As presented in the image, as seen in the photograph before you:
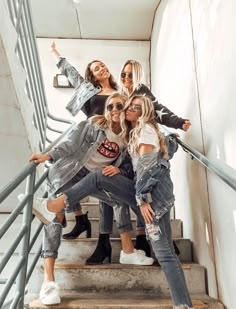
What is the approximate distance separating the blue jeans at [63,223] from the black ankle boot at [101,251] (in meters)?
0.11

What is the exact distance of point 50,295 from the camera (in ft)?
5.38

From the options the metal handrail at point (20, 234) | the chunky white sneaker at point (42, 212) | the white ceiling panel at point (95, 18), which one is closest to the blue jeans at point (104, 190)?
the chunky white sneaker at point (42, 212)

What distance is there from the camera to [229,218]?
1.66 meters

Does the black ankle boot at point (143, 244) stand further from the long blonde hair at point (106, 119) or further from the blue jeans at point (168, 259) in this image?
the long blonde hair at point (106, 119)

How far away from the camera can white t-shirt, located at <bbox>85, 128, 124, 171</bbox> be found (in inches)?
78.9

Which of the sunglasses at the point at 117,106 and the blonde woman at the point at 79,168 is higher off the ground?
the sunglasses at the point at 117,106

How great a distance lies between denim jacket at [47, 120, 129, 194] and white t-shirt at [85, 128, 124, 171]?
0.03 m

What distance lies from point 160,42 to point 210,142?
197 cm

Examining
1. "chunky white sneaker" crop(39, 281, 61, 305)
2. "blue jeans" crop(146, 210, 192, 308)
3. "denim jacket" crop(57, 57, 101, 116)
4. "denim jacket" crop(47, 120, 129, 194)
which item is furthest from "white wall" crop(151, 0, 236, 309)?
"chunky white sneaker" crop(39, 281, 61, 305)

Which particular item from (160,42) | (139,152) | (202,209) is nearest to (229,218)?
(202,209)

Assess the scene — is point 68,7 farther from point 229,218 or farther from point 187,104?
point 229,218

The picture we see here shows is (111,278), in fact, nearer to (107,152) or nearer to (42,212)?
(42,212)

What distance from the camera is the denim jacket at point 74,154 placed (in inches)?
74.1

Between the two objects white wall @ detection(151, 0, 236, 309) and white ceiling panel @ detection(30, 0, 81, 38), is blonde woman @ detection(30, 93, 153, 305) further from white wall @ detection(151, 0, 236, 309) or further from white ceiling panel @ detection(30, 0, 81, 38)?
white ceiling panel @ detection(30, 0, 81, 38)
